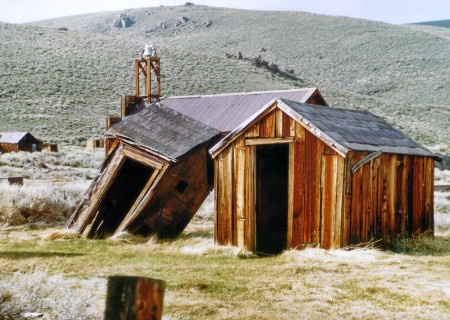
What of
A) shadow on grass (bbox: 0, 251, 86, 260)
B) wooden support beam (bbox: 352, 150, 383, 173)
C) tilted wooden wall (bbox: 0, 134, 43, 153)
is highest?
tilted wooden wall (bbox: 0, 134, 43, 153)

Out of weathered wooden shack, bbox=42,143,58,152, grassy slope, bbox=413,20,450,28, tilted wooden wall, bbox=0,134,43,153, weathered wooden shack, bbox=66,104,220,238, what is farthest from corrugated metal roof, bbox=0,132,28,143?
grassy slope, bbox=413,20,450,28

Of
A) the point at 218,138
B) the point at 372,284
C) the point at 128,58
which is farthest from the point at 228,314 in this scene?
the point at 128,58

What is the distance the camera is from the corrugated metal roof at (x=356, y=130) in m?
9.08

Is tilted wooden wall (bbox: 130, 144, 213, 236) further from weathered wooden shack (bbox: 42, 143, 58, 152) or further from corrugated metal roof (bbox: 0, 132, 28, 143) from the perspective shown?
corrugated metal roof (bbox: 0, 132, 28, 143)

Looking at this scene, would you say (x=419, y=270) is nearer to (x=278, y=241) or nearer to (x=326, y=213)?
(x=326, y=213)

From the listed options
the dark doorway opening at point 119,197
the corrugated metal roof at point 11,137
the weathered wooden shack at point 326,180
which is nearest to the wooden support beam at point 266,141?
the weathered wooden shack at point 326,180

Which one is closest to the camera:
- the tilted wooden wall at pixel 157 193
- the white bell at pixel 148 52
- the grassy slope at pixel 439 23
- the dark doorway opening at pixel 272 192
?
the tilted wooden wall at pixel 157 193

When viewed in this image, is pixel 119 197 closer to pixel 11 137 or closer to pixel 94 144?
pixel 94 144

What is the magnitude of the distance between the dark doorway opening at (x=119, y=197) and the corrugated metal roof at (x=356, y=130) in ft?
13.6

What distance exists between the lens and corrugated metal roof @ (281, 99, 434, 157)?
9077mm

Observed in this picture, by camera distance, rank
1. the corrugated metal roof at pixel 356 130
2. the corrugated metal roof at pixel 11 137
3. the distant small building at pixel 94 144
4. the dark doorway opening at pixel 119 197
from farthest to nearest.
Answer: the distant small building at pixel 94 144 → the corrugated metal roof at pixel 11 137 → the dark doorway opening at pixel 119 197 → the corrugated metal roof at pixel 356 130

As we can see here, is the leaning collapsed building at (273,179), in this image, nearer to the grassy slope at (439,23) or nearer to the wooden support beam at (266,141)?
the wooden support beam at (266,141)

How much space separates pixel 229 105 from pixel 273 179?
4.82 metres

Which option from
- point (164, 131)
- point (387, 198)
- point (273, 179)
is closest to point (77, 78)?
point (164, 131)
